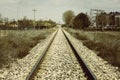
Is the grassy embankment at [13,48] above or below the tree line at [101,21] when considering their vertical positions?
below

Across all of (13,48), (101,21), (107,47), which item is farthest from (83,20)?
(13,48)

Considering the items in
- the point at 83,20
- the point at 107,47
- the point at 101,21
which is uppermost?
the point at 83,20

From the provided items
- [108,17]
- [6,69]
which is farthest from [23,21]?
[6,69]

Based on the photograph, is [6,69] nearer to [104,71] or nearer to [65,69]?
[65,69]

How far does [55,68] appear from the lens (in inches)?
437

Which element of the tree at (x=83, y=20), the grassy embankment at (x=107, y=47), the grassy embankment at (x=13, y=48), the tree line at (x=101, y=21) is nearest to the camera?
the grassy embankment at (x=13, y=48)

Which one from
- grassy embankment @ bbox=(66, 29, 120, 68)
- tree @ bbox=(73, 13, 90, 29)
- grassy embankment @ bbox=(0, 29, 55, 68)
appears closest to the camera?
grassy embankment @ bbox=(0, 29, 55, 68)

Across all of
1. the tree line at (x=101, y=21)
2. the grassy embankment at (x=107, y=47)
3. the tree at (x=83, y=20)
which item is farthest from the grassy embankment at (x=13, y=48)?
the tree line at (x=101, y=21)

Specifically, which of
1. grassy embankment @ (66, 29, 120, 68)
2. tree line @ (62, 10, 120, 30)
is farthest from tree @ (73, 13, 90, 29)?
grassy embankment @ (66, 29, 120, 68)

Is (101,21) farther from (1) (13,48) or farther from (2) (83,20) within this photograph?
(1) (13,48)

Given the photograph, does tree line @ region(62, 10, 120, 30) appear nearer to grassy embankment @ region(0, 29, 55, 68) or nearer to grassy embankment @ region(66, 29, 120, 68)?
grassy embankment @ region(66, 29, 120, 68)

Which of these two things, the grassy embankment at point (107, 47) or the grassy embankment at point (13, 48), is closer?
the grassy embankment at point (13, 48)

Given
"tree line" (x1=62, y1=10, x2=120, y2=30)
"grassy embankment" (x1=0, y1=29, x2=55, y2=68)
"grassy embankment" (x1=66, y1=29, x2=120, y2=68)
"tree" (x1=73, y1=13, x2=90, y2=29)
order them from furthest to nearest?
"tree line" (x1=62, y1=10, x2=120, y2=30)
"tree" (x1=73, y1=13, x2=90, y2=29)
"grassy embankment" (x1=66, y1=29, x2=120, y2=68)
"grassy embankment" (x1=0, y1=29, x2=55, y2=68)

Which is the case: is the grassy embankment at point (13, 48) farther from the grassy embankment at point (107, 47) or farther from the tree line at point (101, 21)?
the tree line at point (101, 21)
